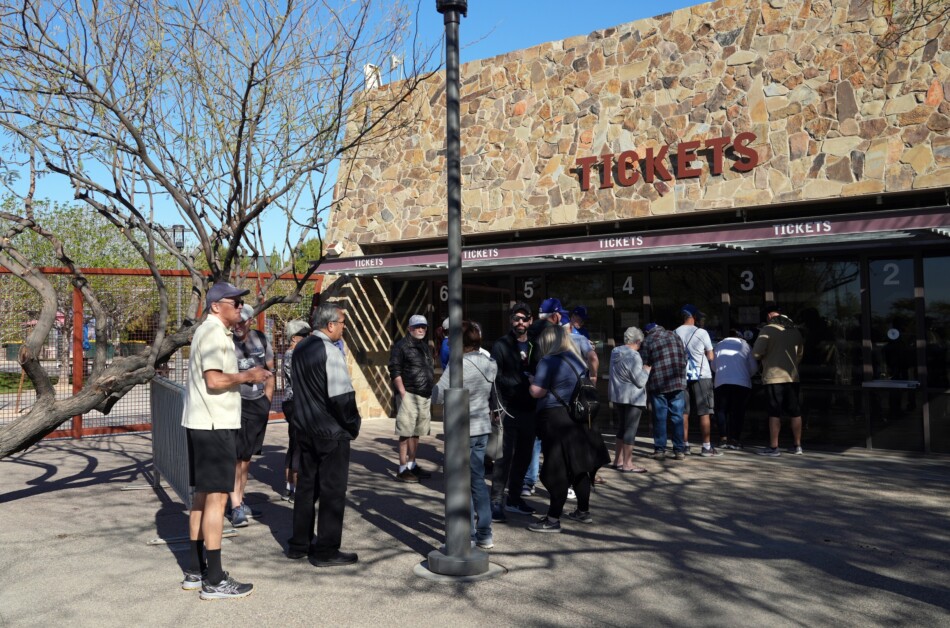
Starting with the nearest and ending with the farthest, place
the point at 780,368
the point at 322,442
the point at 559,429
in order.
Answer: the point at 322,442 < the point at 559,429 < the point at 780,368

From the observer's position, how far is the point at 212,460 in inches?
218

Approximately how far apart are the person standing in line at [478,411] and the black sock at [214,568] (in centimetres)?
186

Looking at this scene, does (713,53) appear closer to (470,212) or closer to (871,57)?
(871,57)

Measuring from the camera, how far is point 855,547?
6.47m

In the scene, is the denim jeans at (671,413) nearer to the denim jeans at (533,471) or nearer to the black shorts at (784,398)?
the black shorts at (784,398)

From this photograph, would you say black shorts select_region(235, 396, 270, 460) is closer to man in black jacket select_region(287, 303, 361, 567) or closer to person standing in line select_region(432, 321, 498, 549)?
man in black jacket select_region(287, 303, 361, 567)

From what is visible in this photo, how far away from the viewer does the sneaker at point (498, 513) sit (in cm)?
749

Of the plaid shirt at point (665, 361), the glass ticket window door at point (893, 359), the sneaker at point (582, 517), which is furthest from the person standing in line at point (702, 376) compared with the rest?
the sneaker at point (582, 517)

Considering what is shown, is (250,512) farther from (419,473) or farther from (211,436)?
(419,473)

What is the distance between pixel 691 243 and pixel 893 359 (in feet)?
9.47

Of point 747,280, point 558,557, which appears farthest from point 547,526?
point 747,280

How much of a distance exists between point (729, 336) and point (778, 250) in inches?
53.4

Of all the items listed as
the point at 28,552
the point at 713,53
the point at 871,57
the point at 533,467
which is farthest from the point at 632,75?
the point at 28,552

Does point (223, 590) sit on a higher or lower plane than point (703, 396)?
lower
